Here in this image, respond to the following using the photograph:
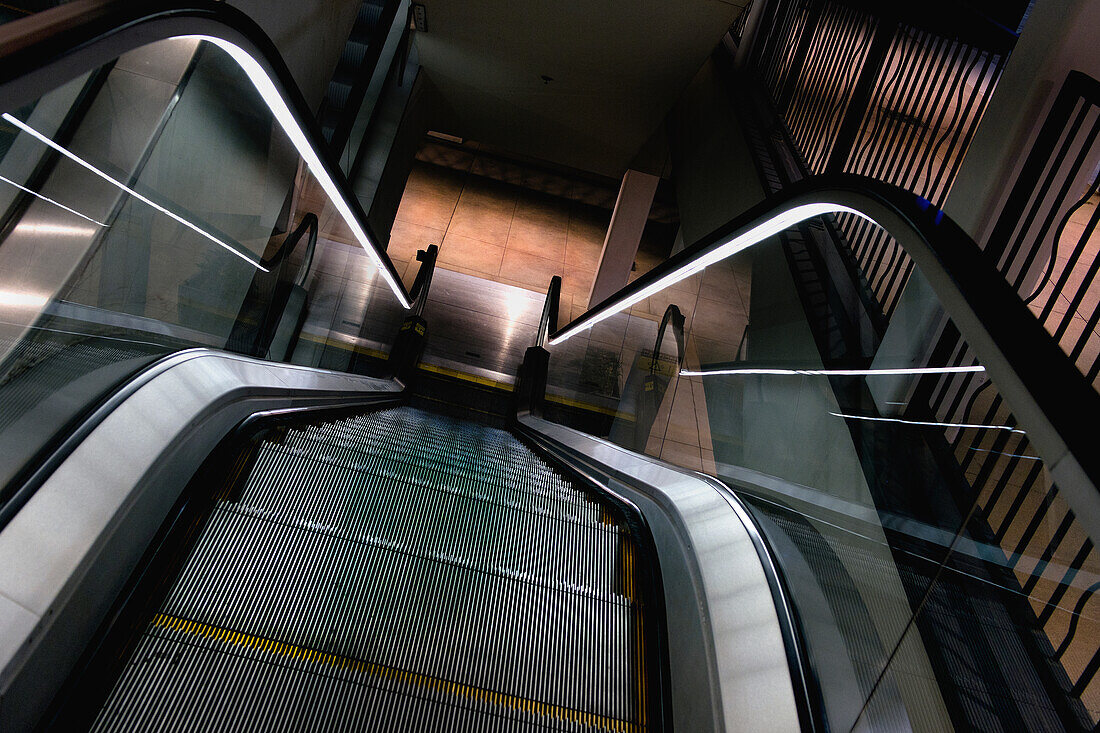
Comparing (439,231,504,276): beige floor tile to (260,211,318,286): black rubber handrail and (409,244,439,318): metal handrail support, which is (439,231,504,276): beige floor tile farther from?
(260,211,318,286): black rubber handrail

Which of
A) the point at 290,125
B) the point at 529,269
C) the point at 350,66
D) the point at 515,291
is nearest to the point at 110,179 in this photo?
the point at 290,125

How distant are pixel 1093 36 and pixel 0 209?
13.9 feet

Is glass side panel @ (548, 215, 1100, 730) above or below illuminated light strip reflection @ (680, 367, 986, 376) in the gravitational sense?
below

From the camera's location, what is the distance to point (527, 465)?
3977mm

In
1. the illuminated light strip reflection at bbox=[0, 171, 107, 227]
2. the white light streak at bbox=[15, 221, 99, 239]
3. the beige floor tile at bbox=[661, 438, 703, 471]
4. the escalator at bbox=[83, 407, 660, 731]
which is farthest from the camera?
the beige floor tile at bbox=[661, 438, 703, 471]

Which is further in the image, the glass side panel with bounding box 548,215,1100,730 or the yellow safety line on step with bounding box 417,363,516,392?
the yellow safety line on step with bounding box 417,363,516,392

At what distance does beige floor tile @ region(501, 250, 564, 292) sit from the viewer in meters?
13.0

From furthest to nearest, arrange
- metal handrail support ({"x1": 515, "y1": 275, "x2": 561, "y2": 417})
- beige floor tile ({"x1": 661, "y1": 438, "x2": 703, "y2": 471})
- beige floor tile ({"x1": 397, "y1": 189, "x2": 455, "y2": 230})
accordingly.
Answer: beige floor tile ({"x1": 397, "y1": 189, "x2": 455, "y2": 230}), metal handrail support ({"x1": 515, "y1": 275, "x2": 561, "y2": 417}), beige floor tile ({"x1": 661, "y1": 438, "x2": 703, "y2": 471})

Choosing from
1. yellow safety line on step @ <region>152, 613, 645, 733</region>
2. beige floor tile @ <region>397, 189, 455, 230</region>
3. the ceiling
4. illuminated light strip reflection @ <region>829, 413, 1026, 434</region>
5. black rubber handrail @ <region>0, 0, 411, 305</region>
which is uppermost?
the ceiling

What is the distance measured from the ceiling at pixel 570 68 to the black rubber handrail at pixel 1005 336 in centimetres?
666

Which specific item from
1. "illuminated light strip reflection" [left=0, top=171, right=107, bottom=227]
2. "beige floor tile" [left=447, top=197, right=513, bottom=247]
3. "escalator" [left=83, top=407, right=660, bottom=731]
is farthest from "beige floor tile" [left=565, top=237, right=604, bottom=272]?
"illuminated light strip reflection" [left=0, top=171, right=107, bottom=227]

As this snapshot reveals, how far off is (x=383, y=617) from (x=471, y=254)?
39.3ft

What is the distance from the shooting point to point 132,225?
181cm

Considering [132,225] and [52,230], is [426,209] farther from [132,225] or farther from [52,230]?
[52,230]
